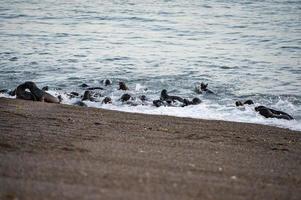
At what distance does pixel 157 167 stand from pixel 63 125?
2852mm

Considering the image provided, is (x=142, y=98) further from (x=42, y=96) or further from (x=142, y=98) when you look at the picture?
(x=42, y=96)

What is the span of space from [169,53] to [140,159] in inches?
515

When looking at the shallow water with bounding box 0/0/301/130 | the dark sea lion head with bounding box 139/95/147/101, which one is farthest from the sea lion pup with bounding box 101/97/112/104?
the dark sea lion head with bounding box 139/95/147/101

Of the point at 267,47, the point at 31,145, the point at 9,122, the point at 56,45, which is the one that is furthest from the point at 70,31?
the point at 31,145

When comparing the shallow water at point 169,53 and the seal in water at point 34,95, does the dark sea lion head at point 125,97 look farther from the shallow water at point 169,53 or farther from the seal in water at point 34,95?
the seal in water at point 34,95

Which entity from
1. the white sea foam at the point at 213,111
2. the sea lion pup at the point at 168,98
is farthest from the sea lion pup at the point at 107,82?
the sea lion pup at the point at 168,98

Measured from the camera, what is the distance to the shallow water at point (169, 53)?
12102 millimetres

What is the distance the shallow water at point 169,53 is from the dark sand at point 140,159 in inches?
89.8

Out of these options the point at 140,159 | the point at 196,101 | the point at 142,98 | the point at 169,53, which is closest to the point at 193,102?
the point at 196,101

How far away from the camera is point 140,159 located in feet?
17.4

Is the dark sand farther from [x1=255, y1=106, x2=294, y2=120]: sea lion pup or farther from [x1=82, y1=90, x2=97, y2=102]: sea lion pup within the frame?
[x1=82, y1=90, x2=97, y2=102]: sea lion pup

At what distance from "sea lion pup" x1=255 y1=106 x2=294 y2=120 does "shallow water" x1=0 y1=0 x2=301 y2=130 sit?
0.16 m

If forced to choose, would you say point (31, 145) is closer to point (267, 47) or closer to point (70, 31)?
point (267, 47)

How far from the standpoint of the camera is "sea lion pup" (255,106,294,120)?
9695 mm
